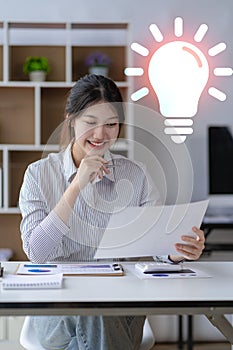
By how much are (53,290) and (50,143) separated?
7.09 feet

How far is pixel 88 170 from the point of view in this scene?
1809mm

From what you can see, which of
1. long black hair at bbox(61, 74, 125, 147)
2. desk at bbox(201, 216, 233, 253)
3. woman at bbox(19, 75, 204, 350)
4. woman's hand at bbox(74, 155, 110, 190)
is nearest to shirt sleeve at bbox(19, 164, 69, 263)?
woman at bbox(19, 75, 204, 350)

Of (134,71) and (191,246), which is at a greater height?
(134,71)

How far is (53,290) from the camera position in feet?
4.63

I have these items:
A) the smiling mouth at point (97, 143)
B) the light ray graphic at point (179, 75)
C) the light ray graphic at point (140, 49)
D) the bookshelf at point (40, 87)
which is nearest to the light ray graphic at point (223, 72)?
the light ray graphic at point (179, 75)

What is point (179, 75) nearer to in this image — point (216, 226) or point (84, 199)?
point (216, 226)

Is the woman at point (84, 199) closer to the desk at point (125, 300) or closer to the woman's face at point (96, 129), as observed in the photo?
the woman's face at point (96, 129)

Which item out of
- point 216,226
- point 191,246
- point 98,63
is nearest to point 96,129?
point 191,246

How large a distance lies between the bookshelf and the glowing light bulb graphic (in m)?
0.22

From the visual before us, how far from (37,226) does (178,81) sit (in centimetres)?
213

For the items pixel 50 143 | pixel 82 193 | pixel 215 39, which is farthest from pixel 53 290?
pixel 215 39

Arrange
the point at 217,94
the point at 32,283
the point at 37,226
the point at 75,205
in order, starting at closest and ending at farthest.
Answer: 1. the point at 32,283
2. the point at 37,226
3. the point at 75,205
4. the point at 217,94

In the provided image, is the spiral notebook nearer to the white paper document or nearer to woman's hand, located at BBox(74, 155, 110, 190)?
the white paper document

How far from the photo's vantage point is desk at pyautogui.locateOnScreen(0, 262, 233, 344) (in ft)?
4.24
